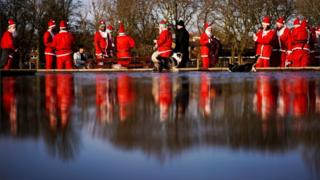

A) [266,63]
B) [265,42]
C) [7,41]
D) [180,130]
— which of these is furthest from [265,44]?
[180,130]

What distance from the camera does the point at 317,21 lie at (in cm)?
5794

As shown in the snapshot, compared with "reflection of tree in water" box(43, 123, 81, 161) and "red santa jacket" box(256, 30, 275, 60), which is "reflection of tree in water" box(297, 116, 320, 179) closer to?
"reflection of tree in water" box(43, 123, 81, 161)

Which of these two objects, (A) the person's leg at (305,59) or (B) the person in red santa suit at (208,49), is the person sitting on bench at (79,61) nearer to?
(B) the person in red santa suit at (208,49)

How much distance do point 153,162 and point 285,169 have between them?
0.68m

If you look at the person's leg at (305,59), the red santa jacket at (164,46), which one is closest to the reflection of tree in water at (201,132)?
the red santa jacket at (164,46)

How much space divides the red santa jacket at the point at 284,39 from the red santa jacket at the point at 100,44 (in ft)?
31.3

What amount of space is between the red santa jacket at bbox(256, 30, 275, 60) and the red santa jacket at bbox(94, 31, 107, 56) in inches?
389

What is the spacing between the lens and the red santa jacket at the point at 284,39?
24.8 metres

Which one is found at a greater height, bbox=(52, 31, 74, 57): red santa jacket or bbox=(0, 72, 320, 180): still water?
bbox=(52, 31, 74, 57): red santa jacket

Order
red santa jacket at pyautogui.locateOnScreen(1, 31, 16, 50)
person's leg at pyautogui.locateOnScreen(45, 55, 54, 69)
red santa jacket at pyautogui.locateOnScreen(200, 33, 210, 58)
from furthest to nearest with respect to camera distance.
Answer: red santa jacket at pyautogui.locateOnScreen(200, 33, 210, 58)
person's leg at pyautogui.locateOnScreen(45, 55, 54, 69)
red santa jacket at pyautogui.locateOnScreen(1, 31, 16, 50)

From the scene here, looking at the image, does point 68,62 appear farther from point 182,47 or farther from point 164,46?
point 182,47

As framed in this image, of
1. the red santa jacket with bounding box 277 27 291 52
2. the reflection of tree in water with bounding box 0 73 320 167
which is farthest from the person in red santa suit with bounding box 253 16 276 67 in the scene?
the reflection of tree in water with bounding box 0 73 320 167

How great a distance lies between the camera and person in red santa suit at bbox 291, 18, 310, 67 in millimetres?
24703

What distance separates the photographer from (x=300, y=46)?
2483 centimetres
